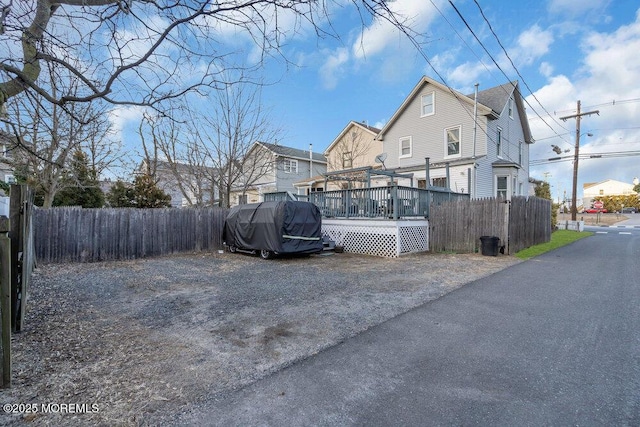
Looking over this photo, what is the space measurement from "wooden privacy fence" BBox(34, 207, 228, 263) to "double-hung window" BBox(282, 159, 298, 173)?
1436 centimetres

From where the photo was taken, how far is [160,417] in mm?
→ 2172

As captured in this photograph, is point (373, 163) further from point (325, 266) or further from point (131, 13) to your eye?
point (131, 13)

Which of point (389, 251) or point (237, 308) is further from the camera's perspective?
point (389, 251)

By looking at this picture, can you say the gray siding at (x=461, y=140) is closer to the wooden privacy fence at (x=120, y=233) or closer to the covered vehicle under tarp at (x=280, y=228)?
the covered vehicle under tarp at (x=280, y=228)

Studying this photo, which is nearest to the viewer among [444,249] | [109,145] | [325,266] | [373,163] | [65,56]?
[65,56]

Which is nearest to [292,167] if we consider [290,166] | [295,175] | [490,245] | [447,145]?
[290,166]

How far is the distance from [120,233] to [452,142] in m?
16.5

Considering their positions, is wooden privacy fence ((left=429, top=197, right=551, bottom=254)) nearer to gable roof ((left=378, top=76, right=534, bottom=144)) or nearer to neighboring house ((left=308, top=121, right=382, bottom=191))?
gable roof ((left=378, top=76, right=534, bottom=144))

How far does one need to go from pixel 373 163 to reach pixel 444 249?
12.9 meters

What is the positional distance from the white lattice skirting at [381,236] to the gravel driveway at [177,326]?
2.46m

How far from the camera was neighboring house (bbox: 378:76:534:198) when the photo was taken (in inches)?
651

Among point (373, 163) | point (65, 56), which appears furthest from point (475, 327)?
point (373, 163)

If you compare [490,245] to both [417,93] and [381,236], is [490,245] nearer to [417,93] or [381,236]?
[381,236]

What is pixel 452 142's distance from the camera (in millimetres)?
17641
